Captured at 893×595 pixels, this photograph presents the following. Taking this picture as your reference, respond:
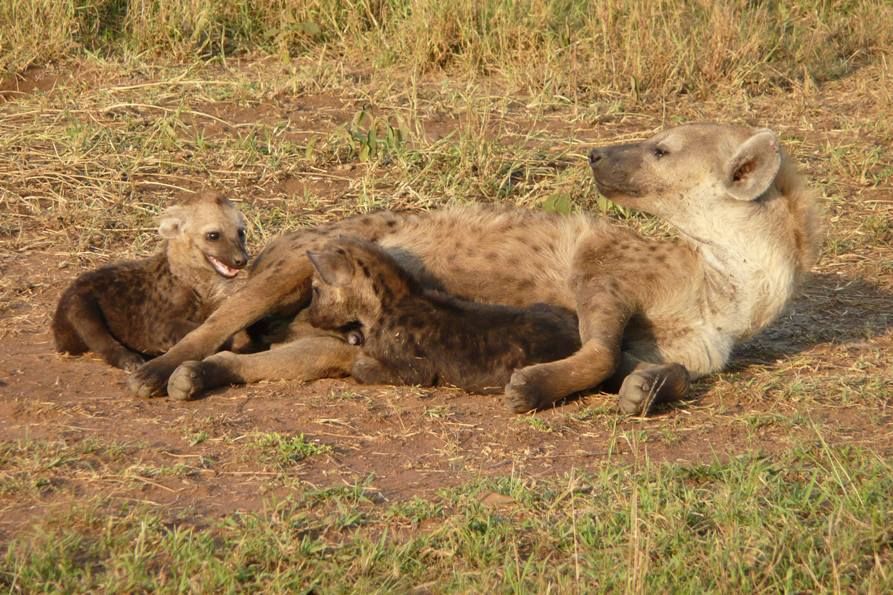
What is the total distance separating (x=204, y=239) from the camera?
16.7 feet

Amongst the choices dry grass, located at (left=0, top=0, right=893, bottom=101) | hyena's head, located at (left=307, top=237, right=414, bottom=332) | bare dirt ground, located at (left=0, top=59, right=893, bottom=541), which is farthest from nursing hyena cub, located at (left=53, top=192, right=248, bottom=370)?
dry grass, located at (left=0, top=0, right=893, bottom=101)

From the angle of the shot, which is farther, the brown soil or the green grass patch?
the brown soil

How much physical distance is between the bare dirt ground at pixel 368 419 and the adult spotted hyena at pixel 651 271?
0.45 feet

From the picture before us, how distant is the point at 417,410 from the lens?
14.6 feet

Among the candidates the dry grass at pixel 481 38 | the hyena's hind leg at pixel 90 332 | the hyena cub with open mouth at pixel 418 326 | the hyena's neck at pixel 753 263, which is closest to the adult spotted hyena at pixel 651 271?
the hyena's neck at pixel 753 263

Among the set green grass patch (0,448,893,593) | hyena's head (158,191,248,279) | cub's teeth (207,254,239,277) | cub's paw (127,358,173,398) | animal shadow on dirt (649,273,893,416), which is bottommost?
animal shadow on dirt (649,273,893,416)

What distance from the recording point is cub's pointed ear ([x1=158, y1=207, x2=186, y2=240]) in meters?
5.13

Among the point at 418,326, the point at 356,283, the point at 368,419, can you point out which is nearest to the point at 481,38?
the point at 356,283

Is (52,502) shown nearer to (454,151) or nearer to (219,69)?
(454,151)

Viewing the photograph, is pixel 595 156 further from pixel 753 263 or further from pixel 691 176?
pixel 753 263

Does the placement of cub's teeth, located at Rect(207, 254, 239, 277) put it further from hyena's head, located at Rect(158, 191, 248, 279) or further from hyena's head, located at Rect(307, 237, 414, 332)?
hyena's head, located at Rect(307, 237, 414, 332)

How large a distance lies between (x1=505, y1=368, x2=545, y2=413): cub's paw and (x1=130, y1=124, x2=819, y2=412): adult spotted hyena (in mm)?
277

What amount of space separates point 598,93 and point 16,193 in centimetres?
310

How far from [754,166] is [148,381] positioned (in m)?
2.08
